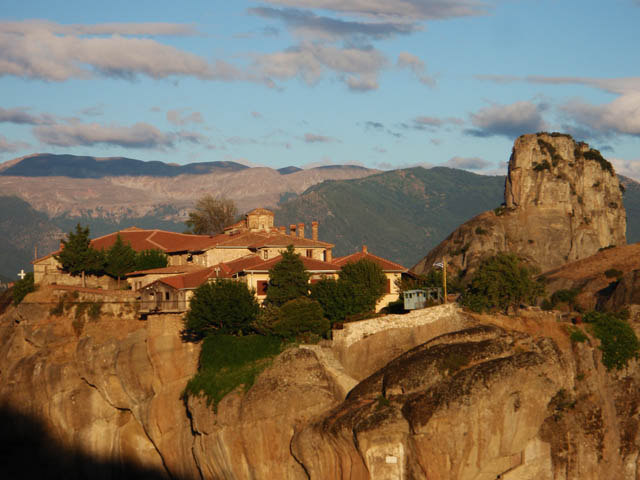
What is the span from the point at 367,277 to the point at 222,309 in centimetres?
1290

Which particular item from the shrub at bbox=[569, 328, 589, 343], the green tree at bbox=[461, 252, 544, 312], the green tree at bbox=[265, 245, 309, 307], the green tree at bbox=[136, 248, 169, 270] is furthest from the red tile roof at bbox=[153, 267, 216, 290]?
the shrub at bbox=[569, 328, 589, 343]

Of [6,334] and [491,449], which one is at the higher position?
[6,334]

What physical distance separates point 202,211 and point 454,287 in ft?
181

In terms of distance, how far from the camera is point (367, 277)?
7925 cm

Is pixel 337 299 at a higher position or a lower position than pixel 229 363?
higher

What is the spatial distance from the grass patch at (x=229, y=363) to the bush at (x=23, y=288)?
25.5 m

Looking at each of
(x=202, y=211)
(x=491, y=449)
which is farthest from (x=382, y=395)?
(x=202, y=211)

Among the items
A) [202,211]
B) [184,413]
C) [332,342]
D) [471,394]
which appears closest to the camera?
[471,394]

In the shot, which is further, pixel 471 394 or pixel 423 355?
pixel 423 355

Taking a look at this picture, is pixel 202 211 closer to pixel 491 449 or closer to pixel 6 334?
pixel 6 334

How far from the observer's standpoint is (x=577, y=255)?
543ft

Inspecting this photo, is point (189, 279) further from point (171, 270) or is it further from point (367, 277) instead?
point (367, 277)

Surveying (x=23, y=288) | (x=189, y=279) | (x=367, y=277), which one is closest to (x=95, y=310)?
(x=189, y=279)

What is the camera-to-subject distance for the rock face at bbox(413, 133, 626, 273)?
165500 mm
